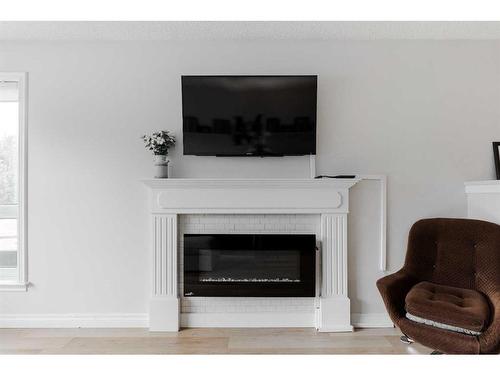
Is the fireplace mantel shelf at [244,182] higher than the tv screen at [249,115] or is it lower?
lower

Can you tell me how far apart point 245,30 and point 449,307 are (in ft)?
7.76

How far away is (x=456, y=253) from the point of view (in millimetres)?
2709

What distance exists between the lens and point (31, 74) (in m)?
3.15

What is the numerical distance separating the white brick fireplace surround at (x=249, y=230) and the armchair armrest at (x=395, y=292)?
0.52 metres

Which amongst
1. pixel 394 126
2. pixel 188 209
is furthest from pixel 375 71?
pixel 188 209

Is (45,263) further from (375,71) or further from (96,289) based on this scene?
(375,71)

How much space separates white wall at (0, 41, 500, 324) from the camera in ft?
10.3

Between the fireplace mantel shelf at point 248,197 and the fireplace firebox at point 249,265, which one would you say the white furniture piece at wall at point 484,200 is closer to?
the fireplace mantel shelf at point 248,197

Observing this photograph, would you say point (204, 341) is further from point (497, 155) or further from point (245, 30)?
point (497, 155)

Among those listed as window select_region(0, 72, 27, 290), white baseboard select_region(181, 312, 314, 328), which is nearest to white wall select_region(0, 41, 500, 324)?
window select_region(0, 72, 27, 290)

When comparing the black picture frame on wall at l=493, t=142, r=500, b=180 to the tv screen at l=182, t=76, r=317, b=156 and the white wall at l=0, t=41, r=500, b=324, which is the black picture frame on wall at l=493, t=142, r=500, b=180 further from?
the tv screen at l=182, t=76, r=317, b=156

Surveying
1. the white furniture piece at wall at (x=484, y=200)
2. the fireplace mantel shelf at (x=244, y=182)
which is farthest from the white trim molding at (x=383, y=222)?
the white furniture piece at wall at (x=484, y=200)

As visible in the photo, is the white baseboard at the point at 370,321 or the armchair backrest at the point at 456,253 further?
the white baseboard at the point at 370,321

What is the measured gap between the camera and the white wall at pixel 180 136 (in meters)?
3.15
